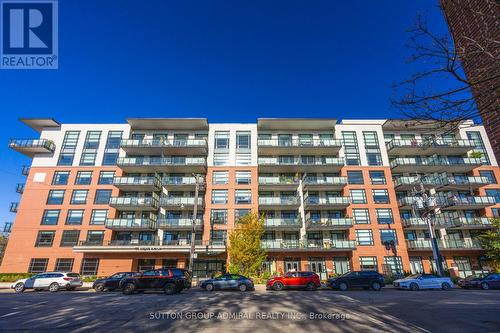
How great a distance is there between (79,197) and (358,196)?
123 feet

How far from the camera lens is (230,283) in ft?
59.7

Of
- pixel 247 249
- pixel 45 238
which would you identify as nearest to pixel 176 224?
pixel 247 249

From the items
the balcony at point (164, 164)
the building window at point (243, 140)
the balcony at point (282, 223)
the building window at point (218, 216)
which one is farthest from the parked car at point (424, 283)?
the balcony at point (164, 164)

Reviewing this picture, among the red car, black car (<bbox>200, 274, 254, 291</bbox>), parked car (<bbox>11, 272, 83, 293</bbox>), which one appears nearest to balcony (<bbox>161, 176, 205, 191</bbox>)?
parked car (<bbox>11, 272, 83, 293</bbox>)

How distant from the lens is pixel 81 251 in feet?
93.7

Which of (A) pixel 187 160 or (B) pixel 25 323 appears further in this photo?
(A) pixel 187 160

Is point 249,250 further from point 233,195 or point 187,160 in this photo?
point 187,160

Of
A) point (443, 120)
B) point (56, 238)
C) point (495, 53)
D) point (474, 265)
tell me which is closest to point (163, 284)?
point (443, 120)

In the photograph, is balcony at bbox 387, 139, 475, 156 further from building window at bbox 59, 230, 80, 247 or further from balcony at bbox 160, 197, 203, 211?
building window at bbox 59, 230, 80, 247

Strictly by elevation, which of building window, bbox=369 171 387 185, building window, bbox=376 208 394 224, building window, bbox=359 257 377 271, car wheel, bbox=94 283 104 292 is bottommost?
car wheel, bbox=94 283 104 292

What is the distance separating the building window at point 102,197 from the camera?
3206 cm

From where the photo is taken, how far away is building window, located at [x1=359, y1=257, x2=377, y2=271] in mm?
29062

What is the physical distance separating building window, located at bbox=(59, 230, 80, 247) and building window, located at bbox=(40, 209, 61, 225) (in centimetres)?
217

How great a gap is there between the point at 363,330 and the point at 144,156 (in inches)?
1369
